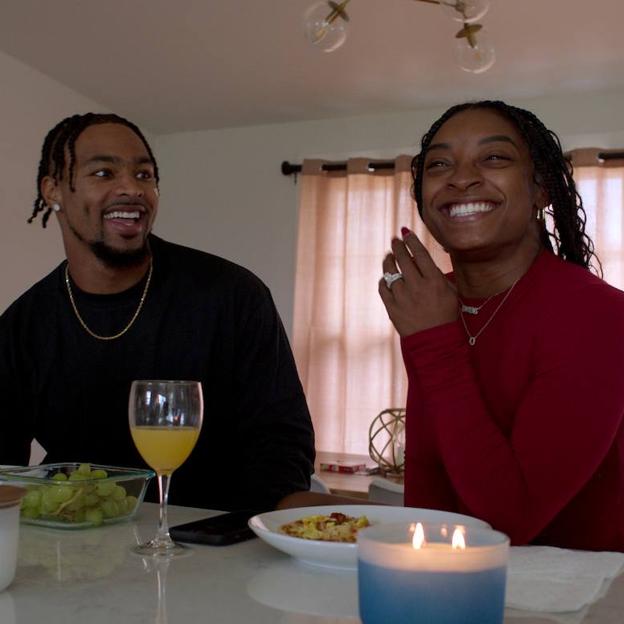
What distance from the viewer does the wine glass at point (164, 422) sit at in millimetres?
1029

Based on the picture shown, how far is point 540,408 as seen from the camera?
112 cm

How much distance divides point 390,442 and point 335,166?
5.67 ft

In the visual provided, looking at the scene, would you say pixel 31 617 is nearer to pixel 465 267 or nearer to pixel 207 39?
pixel 465 267

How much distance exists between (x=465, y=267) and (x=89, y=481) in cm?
71

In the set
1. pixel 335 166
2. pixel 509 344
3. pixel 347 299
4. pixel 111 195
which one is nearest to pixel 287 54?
pixel 335 166

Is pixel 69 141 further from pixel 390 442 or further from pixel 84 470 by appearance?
pixel 390 442

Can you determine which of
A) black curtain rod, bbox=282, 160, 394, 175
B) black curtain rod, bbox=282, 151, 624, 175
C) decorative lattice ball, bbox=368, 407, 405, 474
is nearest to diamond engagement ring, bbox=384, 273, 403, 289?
decorative lattice ball, bbox=368, 407, 405, 474

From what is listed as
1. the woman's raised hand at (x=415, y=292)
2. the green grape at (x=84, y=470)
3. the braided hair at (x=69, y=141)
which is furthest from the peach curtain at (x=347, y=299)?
the green grape at (x=84, y=470)

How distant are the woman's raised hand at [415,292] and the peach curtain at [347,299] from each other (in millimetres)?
3511

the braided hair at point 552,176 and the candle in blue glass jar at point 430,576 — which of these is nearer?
the candle in blue glass jar at point 430,576

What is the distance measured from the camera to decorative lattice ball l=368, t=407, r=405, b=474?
3643 mm

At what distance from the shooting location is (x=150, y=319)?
5.74 ft

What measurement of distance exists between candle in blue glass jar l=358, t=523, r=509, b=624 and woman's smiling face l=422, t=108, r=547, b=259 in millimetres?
842

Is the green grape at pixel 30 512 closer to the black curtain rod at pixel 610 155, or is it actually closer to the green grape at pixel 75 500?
the green grape at pixel 75 500
